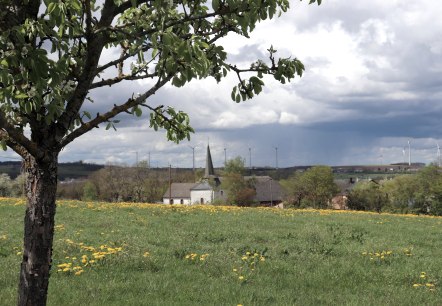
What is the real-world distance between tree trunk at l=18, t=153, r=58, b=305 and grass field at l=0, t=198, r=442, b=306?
3.09 m

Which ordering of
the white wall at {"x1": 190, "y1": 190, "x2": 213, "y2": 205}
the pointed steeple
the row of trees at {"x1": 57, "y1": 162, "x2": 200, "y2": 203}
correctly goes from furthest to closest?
1. the pointed steeple
2. the white wall at {"x1": 190, "y1": 190, "x2": 213, "y2": 205}
3. the row of trees at {"x1": 57, "y1": 162, "x2": 200, "y2": 203}

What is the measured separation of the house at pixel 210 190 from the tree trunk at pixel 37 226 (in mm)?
119880

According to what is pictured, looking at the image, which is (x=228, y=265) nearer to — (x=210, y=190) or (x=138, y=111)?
(x=138, y=111)

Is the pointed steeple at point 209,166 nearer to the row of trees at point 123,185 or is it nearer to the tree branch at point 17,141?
the row of trees at point 123,185

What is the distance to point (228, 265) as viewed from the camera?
1163 centimetres

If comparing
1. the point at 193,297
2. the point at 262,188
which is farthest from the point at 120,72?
the point at 262,188

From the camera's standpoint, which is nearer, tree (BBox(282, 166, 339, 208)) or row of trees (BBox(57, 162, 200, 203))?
tree (BBox(282, 166, 339, 208))

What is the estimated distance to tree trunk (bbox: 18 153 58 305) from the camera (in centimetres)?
531

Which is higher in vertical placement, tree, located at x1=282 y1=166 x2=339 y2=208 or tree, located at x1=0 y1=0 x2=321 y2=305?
tree, located at x1=0 y1=0 x2=321 y2=305

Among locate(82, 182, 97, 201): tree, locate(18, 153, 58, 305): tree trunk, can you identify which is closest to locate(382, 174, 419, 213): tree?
locate(82, 182, 97, 201): tree

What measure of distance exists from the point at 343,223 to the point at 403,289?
12.1 meters

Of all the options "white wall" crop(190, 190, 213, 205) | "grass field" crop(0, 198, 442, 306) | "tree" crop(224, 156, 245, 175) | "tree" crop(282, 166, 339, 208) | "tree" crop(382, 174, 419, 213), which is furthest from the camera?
"white wall" crop(190, 190, 213, 205)

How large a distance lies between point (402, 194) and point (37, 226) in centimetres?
8119

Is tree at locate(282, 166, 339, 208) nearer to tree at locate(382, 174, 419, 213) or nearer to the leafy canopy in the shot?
tree at locate(382, 174, 419, 213)
